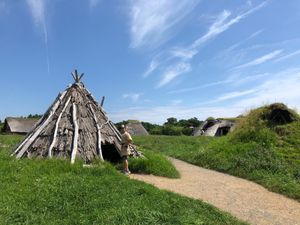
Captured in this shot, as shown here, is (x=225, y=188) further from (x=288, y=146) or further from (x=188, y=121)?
(x=188, y=121)

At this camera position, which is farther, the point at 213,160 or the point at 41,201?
the point at 213,160

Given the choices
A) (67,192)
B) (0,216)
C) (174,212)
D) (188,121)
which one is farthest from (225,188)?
(188,121)

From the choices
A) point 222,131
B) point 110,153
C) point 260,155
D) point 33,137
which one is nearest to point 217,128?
point 222,131

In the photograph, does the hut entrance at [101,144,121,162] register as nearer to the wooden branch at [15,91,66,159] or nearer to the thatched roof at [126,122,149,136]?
the wooden branch at [15,91,66,159]

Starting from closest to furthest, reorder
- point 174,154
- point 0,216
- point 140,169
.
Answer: point 0,216 < point 140,169 < point 174,154

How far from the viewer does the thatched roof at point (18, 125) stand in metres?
42.7

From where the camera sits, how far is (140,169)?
13.0 meters

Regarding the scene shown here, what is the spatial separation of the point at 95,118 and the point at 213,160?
526cm

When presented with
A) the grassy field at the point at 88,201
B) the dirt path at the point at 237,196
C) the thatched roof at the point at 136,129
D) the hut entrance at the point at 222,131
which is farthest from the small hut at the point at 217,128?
the grassy field at the point at 88,201

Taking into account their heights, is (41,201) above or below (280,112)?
below

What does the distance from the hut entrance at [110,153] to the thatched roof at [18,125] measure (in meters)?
29.5

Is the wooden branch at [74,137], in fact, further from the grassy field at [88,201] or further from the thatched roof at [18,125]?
the thatched roof at [18,125]

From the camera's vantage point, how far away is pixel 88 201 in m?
7.94

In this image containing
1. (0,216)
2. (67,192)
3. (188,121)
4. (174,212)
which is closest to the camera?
(0,216)
